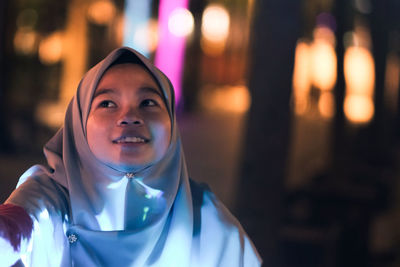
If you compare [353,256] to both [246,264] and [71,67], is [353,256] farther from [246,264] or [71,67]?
[71,67]

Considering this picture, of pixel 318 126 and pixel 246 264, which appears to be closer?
pixel 246 264

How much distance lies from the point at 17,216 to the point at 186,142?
9.57 metres

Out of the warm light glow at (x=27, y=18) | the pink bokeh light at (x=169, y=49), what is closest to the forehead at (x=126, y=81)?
the pink bokeh light at (x=169, y=49)

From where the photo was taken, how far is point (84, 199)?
1.71 m

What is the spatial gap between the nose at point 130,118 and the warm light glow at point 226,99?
52.6ft

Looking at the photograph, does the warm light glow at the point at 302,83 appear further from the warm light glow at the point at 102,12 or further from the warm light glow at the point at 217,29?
the warm light glow at the point at 102,12

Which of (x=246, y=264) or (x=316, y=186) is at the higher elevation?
(x=246, y=264)

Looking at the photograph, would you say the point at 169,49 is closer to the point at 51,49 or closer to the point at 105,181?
the point at 51,49

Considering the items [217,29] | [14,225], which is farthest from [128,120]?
[217,29]

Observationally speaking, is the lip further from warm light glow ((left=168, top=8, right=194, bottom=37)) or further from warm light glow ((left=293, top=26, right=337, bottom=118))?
warm light glow ((left=293, top=26, right=337, bottom=118))

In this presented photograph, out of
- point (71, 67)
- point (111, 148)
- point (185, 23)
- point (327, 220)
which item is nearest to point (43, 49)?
point (71, 67)

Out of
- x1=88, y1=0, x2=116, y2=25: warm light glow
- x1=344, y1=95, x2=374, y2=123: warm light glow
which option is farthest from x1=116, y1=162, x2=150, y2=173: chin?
x1=344, y1=95, x2=374, y2=123: warm light glow

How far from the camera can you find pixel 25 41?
12.9m

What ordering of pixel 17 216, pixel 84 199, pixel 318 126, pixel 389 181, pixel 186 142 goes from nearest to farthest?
pixel 17 216 < pixel 84 199 < pixel 389 181 < pixel 186 142 < pixel 318 126
